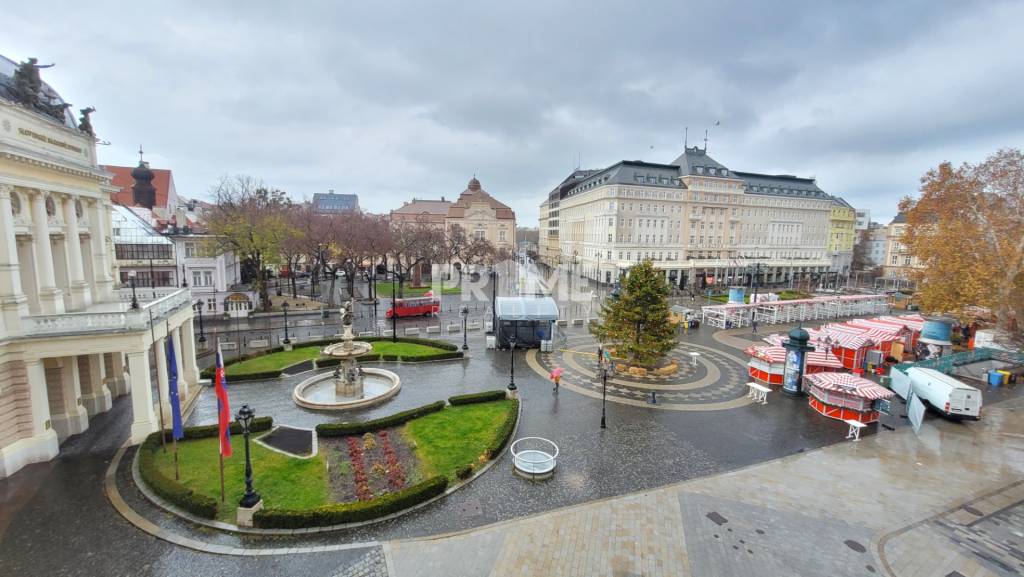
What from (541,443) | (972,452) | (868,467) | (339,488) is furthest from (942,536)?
(339,488)

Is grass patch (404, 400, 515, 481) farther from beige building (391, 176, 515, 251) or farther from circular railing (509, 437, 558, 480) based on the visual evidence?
beige building (391, 176, 515, 251)

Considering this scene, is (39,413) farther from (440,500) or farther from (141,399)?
(440,500)

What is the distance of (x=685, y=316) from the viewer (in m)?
40.7

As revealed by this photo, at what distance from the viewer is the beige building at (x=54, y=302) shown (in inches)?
563

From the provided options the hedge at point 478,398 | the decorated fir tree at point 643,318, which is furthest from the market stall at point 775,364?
the hedge at point 478,398

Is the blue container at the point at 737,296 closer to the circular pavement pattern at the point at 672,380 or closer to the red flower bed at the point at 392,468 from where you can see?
the circular pavement pattern at the point at 672,380

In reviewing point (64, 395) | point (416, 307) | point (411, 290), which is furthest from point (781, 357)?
point (411, 290)

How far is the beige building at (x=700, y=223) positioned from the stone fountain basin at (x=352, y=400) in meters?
47.3

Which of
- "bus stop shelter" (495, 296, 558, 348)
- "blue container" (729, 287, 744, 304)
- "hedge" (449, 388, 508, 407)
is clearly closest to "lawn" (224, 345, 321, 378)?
"hedge" (449, 388, 508, 407)

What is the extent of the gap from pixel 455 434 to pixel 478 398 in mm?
3516

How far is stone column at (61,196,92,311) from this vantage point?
17.3 meters

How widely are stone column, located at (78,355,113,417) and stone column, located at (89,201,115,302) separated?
3136mm

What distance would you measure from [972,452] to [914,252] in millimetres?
16119

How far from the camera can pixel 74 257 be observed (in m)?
17.8
